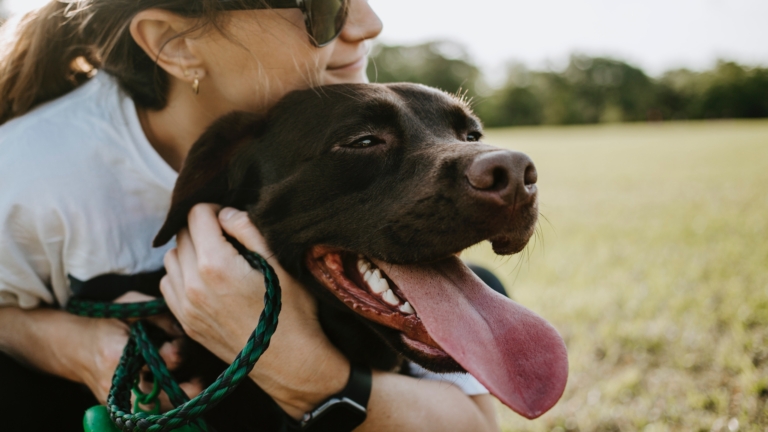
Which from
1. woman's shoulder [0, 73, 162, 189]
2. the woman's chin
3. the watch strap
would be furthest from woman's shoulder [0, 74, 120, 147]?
the watch strap

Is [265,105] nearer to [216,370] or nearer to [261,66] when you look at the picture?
[261,66]

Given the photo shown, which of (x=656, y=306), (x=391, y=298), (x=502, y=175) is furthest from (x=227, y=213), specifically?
(x=656, y=306)

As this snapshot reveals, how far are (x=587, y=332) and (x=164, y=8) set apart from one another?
3.63 metres

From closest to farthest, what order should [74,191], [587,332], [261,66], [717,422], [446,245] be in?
[446,245] → [74,191] → [261,66] → [717,422] → [587,332]

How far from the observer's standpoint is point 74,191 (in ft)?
7.11

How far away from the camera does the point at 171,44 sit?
7.57 feet

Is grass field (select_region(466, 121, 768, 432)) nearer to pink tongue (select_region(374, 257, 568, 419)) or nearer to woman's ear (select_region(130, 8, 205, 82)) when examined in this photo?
pink tongue (select_region(374, 257, 568, 419))

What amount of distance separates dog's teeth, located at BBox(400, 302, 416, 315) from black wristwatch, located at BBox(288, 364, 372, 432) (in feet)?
1.32

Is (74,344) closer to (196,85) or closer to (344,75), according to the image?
(196,85)

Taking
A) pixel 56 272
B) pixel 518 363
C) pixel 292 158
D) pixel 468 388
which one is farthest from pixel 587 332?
pixel 56 272

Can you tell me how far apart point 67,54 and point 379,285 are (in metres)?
1.84

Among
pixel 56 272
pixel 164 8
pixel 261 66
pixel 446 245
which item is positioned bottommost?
pixel 56 272

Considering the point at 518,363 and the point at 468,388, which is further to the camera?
the point at 468,388

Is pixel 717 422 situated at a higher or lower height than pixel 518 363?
lower
